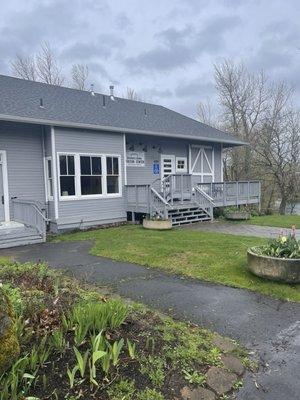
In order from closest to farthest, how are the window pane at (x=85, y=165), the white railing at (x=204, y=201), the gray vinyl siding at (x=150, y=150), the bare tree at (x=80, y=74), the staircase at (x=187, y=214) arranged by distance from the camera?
the window pane at (x=85, y=165)
the staircase at (x=187, y=214)
the white railing at (x=204, y=201)
the gray vinyl siding at (x=150, y=150)
the bare tree at (x=80, y=74)

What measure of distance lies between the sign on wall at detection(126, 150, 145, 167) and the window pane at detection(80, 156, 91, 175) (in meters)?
2.67

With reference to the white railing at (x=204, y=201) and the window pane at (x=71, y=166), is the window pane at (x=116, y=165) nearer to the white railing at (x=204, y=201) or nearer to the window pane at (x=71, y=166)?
the window pane at (x=71, y=166)

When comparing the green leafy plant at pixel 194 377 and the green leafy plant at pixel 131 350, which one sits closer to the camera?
the green leafy plant at pixel 194 377

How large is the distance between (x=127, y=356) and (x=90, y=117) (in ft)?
38.6

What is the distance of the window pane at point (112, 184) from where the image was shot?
13.7 meters

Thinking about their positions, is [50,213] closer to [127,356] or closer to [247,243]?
[247,243]

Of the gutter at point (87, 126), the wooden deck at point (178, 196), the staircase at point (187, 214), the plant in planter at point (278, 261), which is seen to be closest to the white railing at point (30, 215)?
the gutter at point (87, 126)

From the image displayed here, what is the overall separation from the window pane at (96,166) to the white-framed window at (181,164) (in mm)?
5407

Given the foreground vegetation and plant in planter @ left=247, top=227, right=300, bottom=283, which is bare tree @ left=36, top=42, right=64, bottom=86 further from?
the foreground vegetation

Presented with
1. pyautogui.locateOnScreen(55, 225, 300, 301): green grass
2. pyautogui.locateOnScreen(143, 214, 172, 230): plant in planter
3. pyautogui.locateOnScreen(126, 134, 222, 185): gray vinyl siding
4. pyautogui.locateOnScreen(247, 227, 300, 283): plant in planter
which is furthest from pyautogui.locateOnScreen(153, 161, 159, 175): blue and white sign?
pyautogui.locateOnScreen(247, 227, 300, 283): plant in planter

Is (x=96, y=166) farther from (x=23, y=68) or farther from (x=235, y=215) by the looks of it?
(x=23, y=68)

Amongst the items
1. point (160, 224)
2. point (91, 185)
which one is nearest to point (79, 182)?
point (91, 185)

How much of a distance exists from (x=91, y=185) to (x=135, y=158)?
10.7 ft

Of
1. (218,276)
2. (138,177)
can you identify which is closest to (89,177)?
(138,177)
